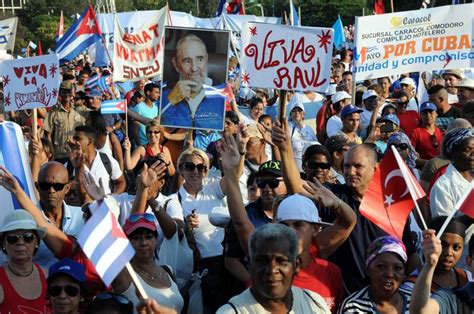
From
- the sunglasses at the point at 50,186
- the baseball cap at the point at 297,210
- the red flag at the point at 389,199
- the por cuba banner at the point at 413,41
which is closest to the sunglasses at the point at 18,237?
the sunglasses at the point at 50,186

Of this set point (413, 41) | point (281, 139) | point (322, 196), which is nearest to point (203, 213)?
point (281, 139)

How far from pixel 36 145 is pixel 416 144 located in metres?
3.80

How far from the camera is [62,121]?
1184 centimetres

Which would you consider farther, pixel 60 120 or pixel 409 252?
pixel 60 120

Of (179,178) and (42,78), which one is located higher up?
(42,78)

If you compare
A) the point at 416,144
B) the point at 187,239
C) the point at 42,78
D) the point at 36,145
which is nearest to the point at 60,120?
the point at 42,78

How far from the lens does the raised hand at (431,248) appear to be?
456cm

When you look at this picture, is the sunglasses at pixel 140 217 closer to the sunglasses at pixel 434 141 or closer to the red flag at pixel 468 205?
the red flag at pixel 468 205

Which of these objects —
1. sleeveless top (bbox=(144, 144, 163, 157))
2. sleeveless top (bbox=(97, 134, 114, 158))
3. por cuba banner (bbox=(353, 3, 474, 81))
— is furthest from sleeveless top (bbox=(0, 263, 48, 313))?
por cuba banner (bbox=(353, 3, 474, 81))

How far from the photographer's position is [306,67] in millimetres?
8359

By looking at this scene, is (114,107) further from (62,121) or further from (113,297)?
(113,297)

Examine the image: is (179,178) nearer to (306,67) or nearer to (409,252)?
(306,67)

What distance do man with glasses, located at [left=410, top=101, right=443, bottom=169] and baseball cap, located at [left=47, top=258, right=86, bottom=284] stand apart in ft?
17.3

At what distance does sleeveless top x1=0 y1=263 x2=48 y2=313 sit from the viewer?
5277 millimetres
